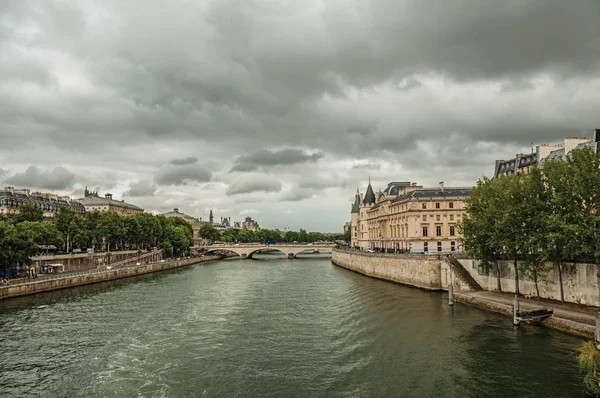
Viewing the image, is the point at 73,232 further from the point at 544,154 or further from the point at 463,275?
the point at 544,154

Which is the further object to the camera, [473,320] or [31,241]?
[31,241]

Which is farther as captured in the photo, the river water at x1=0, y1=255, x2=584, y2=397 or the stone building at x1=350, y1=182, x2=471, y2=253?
the stone building at x1=350, y1=182, x2=471, y2=253

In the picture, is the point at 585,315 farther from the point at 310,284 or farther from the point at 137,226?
the point at 137,226

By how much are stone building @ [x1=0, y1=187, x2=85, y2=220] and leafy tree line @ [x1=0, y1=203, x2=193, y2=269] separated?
14671 millimetres

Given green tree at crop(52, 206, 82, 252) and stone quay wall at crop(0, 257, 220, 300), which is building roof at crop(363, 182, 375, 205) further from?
green tree at crop(52, 206, 82, 252)

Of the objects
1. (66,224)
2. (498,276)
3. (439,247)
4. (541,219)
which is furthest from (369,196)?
(541,219)

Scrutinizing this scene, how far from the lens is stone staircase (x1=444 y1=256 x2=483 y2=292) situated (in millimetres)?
52375

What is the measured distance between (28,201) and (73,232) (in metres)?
42.9

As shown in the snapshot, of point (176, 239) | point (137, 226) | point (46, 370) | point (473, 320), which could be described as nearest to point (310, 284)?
point (473, 320)

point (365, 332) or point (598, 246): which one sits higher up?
point (598, 246)

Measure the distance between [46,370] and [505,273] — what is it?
46.6 metres

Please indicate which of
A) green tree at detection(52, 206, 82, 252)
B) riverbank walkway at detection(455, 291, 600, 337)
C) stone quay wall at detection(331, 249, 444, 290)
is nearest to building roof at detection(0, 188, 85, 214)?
green tree at detection(52, 206, 82, 252)

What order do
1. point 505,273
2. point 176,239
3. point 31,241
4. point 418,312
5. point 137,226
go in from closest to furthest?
1. point 418,312
2. point 505,273
3. point 31,241
4. point 137,226
5. point 176,239

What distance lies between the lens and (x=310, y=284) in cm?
6675
